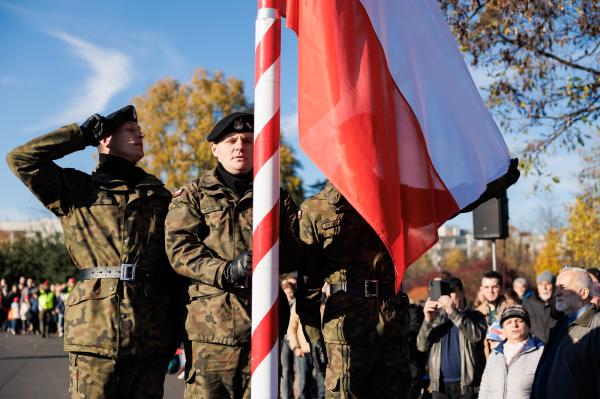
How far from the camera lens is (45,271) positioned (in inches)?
1607

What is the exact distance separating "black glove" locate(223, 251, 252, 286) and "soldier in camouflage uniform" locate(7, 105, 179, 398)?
32.2 inches

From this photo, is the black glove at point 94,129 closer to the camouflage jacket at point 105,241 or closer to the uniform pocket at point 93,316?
the camouflage jacket at point 105,241

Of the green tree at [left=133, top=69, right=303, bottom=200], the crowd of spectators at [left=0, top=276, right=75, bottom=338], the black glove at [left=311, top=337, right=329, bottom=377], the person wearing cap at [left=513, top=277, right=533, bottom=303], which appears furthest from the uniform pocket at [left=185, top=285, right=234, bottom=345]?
the green tree at [left=133, top=69, right=303, bottom=200]

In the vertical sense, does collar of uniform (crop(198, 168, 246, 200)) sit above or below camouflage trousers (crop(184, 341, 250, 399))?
above

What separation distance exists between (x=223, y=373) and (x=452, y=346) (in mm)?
4527

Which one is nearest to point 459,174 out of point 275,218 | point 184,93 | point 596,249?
point 275,218

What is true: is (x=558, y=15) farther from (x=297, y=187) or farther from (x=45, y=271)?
(x=45, y=271)

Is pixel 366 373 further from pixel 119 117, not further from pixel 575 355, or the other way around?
pixel 119 117

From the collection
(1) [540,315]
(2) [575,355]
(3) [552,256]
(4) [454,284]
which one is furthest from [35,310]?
(3) [552,256]

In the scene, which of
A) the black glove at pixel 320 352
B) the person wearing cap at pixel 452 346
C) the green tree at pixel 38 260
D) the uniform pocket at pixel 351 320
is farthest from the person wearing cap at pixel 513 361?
the green tree at pixel 38 260

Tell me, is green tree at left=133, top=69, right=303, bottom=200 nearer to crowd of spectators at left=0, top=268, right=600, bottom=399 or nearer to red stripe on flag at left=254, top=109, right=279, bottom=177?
crowd of spectators at left=0, top=268, right=600, bottom=399

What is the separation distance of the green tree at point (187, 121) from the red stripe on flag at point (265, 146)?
32484mm

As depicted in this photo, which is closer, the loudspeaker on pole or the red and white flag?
the red and white flag

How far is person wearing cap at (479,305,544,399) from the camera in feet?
20.8
